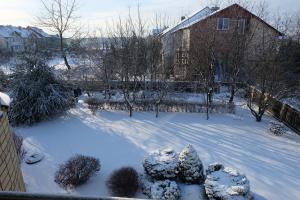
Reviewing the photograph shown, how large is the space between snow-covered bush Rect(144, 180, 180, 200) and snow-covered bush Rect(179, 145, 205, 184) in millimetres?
620

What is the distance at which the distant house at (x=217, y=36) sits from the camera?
1691 centimetres

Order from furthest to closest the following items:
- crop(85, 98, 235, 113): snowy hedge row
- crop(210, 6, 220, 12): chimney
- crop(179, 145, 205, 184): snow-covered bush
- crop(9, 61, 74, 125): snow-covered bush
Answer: crop(210, 6, 220, 12): chimney, crop(85, 98, 235, 113): snowy hedge row, crop(9, 61, 74, 125): snow-covered bush, crop(179, 145, 205, 184): snow-covered bush

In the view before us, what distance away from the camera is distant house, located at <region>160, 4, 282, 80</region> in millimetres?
16906

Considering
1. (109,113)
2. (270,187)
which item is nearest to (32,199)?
(270,187)

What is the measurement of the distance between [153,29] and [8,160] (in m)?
14.6

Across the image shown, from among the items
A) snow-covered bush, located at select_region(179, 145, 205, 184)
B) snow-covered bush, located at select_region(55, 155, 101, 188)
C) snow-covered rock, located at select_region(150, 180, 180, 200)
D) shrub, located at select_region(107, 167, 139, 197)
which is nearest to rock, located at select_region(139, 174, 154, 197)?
shrub, located at select_region(107, 167, 139, 197)

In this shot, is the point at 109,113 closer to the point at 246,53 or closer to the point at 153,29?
the point at 153,29

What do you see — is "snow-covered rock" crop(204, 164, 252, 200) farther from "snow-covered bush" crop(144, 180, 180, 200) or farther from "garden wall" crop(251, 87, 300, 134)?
"garden wall" crop(251, 87, 300, 134)

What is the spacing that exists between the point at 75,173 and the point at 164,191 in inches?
110

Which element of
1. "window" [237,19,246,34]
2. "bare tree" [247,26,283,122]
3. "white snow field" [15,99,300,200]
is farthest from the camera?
"window" [237,19,246,34]

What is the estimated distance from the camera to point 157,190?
7.89 meters

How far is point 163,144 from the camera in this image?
1159 cm

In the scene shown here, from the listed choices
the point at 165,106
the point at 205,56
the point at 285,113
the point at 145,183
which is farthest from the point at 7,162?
the point at 205,56

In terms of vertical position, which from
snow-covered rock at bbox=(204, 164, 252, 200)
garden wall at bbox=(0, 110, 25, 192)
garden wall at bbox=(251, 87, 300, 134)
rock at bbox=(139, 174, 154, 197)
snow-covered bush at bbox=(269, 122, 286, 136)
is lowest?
rock at bbox=(139, 174, 154, 197)
